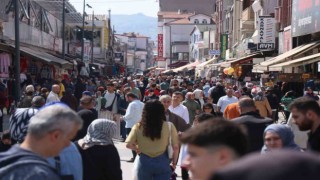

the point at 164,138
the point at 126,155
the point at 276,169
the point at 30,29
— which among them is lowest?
the point at 126,155

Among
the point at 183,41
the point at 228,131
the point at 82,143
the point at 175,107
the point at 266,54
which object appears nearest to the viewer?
the point at 228,131

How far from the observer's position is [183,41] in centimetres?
12381

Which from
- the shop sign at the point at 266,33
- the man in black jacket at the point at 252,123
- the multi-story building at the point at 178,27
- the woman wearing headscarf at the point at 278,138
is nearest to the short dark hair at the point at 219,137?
the woman wearing headscarf at the point at 278,138

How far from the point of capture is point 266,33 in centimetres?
3462

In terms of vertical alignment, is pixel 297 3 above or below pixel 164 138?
above

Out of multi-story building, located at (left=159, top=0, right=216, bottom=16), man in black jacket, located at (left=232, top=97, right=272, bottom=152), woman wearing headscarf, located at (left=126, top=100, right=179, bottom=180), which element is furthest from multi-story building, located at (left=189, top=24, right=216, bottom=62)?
woman wearing headscarf, located at (left=126, top=100, right=179, bottom=180)

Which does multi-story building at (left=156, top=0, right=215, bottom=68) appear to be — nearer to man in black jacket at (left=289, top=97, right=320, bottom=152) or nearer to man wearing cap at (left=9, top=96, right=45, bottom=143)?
man wearing cap at (left=9, top=96, right=45, bottom=143)

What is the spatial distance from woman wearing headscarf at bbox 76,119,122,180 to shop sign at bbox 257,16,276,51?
28.5 metres

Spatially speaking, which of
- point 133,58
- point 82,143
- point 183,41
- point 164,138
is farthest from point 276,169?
point 133,58

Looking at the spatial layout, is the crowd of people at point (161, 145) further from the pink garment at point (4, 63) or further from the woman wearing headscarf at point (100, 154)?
the pink garment at point (4, 63)

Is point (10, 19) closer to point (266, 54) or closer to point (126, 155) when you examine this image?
point (266, 54)

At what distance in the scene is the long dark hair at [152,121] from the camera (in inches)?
306

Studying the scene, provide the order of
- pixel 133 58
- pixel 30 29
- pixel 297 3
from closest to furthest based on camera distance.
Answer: pixel 297 3, pixel 30 29, pixel 133 58

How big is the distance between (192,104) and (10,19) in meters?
17.7
